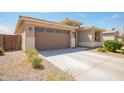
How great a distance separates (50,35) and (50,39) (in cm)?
47

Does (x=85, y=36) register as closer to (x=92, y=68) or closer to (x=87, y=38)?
(x=87, y=38)

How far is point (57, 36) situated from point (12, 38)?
5088mm

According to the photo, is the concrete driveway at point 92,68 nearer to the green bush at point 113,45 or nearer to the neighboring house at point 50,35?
the neighboring house at point 50,35

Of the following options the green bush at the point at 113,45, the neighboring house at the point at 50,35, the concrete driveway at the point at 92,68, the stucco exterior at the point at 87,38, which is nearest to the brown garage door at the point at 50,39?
the neighboring house at the point at 50,35

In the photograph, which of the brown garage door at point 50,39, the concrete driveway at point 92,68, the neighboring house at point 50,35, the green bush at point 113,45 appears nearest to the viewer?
the concrete driveway at point 92,68

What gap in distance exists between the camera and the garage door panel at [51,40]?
10531 mm

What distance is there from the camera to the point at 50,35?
11.4 meters

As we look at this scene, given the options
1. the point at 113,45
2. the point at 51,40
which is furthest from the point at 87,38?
the point at 51,40

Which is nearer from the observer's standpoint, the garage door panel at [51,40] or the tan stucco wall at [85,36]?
the garage door panel at [51,40]
